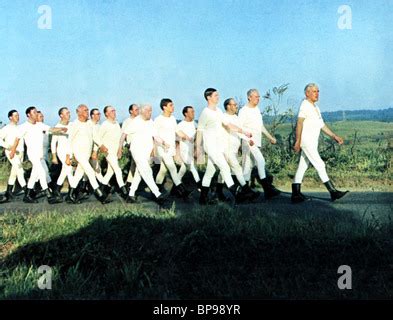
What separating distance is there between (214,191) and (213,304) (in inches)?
243

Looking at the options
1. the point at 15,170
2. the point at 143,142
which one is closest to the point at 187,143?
the point at 143,142

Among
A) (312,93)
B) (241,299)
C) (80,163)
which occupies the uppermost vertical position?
(312,93)

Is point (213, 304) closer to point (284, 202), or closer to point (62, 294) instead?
point (62, 294)

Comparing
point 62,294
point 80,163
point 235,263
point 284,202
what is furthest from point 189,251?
point 80,163

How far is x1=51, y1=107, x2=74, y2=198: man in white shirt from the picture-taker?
461 inches

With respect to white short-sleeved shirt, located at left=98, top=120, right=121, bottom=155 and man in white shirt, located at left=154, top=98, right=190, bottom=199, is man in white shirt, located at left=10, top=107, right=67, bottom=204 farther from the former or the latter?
man in white shirt, located at left=154, top=98, right=190, bottom=199

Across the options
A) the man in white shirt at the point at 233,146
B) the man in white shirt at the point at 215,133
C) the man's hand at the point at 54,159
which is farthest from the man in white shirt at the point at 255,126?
the man's hand at the point at 54,159

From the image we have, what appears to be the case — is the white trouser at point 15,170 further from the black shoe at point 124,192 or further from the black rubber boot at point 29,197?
the black shoe at point 124,192

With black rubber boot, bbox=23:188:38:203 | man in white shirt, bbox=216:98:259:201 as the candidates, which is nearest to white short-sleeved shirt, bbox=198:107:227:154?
man in white shirt, bbox=216:98:259:201

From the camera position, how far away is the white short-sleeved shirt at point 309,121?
10156 millimetres

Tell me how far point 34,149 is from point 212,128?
11.7ft

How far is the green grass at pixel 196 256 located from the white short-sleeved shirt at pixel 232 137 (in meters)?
2.83

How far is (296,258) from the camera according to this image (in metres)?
6.40

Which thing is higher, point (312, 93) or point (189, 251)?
point (312, 93)
